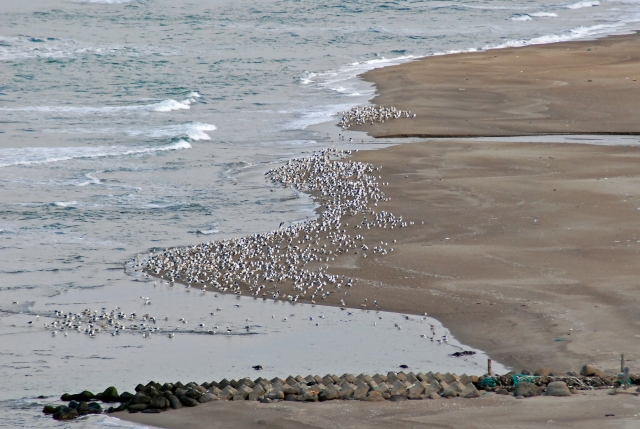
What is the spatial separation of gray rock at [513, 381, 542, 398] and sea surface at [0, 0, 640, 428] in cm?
148

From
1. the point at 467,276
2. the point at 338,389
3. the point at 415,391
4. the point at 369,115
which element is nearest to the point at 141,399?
the point at 338,389

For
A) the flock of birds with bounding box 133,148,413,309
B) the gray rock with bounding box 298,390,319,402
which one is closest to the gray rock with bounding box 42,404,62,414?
the gray rock with bounding box 298,390,319,402

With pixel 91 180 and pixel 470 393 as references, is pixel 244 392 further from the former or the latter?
pixel 91 180

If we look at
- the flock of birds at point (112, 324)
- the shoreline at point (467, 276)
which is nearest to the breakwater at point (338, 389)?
the shoreline at point (467, 276)

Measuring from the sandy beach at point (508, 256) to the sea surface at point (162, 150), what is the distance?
1127 mm

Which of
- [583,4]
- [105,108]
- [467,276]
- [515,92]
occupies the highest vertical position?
[583,4]

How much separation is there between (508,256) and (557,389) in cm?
573

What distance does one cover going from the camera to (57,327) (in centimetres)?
1231

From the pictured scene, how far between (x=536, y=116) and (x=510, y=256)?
13641mm

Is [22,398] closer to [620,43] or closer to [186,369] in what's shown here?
[186,369]

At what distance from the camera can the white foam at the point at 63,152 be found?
23.8 metres

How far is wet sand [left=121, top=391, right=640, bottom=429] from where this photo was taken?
851cm

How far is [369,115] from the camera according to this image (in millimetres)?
28219

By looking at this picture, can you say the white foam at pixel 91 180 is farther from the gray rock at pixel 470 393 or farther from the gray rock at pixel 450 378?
the gray rock at pixel 470 393
